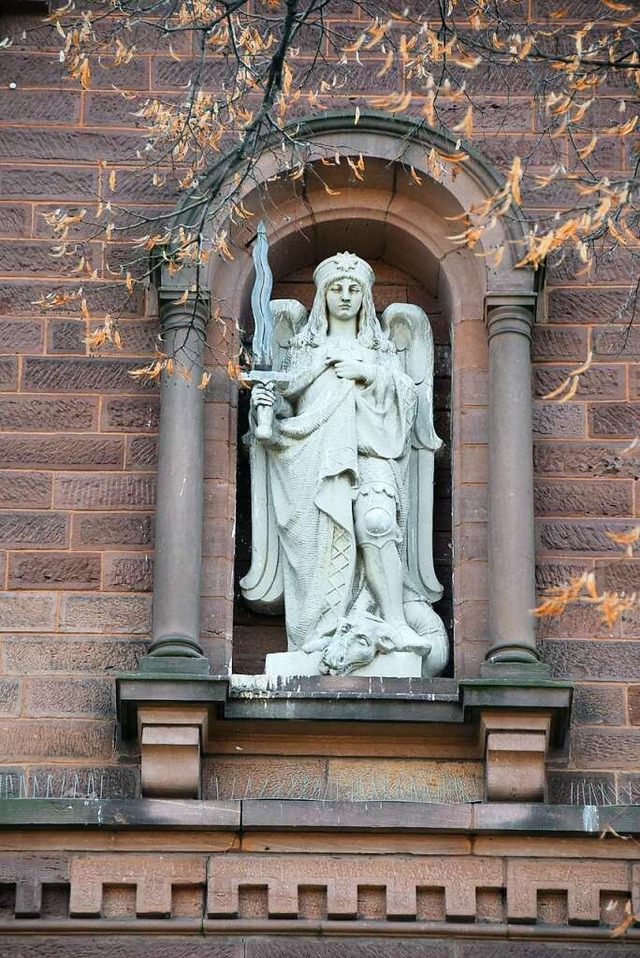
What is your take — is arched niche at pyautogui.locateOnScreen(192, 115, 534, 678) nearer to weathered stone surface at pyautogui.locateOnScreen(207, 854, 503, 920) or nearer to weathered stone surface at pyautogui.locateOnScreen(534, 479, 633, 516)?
weathered stone surface at pyautogui.locateOnScreen(534, 479, 633, 516)

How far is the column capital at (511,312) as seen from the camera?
14.1m

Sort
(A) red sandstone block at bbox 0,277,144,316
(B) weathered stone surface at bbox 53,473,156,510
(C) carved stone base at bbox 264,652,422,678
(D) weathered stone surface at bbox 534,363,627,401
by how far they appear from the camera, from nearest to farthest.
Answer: (C) carved stone base at bbox 264,652,422,678, (B) weathered stone surface at bbox 53,473,156,510, (D) weathered stone surface at bbox 534,363,627,401, (A) red sandstone block at bbox 0,277,144,316

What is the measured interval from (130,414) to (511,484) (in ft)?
6.15

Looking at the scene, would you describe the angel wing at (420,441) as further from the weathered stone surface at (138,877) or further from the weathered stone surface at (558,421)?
the weathered stone surface at (138,877)

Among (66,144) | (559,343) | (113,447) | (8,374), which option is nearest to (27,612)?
(113,447)

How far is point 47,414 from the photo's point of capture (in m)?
14.0

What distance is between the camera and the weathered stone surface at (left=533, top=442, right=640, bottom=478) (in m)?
14.0

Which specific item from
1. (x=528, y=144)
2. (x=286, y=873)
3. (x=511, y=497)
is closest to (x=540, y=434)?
(x=511, y=497)

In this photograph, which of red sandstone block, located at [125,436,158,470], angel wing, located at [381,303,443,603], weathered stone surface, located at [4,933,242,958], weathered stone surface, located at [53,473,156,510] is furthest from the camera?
angel wing, located at [381,303,443,603]

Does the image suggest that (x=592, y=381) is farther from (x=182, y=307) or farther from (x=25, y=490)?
(x=25, y=490)

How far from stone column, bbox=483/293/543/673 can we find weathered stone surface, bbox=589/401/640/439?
383 millimetres

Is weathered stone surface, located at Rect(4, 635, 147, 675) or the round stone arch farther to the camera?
the round stone arch

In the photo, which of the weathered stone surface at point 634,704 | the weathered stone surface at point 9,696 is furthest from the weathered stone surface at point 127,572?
the weathered stone surface at point 634,704

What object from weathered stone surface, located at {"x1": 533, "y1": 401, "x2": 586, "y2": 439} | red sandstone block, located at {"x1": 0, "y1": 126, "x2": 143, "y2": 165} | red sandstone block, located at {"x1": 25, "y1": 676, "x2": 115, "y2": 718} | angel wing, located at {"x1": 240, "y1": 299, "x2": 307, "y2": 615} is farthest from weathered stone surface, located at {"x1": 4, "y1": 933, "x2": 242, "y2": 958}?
red sandstone block, located at {"x1": 0, "y1": 126, "x2": 143, "y2": 165}
